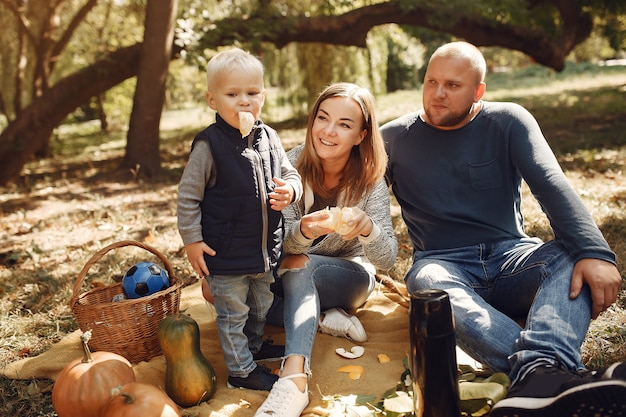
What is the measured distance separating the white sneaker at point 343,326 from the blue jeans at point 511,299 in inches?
15.6

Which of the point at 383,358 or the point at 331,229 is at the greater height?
the point at 331,229

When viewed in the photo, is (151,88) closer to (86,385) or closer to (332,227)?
(332,227)

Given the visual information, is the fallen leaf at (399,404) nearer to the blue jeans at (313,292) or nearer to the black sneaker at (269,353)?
the blue jeans at (313,292)

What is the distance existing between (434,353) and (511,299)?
1016mm

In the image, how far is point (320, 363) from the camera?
2922 mm

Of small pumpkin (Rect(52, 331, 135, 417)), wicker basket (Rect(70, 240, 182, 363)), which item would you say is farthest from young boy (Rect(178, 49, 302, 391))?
small pumpkin (Rect(52, 331, 135, 417))

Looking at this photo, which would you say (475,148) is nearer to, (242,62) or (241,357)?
(242,62)

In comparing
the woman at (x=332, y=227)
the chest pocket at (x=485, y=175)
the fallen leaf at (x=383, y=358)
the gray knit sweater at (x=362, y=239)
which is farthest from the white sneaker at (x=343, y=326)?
the chest pocket at (x=485, y=175)

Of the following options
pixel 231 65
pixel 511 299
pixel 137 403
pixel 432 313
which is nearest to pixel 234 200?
pixel 231 65

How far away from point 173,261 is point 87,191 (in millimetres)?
3539

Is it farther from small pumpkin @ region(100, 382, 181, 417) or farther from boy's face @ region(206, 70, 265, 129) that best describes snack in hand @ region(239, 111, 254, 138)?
small pumpkin @ region(100, 382, 181, 417)

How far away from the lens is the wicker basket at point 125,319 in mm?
2789

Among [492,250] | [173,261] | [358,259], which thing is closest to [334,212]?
[358,259]

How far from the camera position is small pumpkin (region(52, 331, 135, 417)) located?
2311 millimetres
